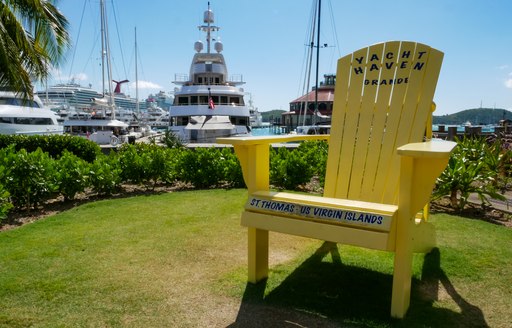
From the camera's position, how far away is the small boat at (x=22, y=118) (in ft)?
72.4

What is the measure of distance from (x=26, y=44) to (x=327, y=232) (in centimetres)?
620

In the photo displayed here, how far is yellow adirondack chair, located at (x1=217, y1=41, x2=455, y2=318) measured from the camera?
2025mm

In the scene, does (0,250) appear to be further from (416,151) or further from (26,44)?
(26,44)

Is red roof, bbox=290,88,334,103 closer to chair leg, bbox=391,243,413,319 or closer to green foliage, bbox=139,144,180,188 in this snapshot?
green foliage, bbox=139,144,180,188

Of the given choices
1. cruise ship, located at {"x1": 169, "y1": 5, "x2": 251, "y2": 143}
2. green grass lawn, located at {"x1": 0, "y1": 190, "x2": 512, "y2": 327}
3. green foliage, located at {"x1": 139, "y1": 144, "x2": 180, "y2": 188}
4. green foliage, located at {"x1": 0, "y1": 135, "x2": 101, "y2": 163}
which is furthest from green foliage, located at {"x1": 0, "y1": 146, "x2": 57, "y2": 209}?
cruise ship, located at {"x1": 169, "y1": 5, "x2": 251, "y2": 143}

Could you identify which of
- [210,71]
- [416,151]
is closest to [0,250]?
[416,151]

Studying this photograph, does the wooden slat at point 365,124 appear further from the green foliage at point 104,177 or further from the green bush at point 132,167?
the green bush at point 132,167

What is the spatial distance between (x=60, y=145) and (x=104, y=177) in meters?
3.88

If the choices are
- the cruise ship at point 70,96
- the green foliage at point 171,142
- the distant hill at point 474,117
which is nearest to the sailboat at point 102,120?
the green foliage at point 171,142

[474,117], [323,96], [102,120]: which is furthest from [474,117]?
[102,120]

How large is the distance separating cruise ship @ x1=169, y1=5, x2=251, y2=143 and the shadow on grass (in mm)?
16197

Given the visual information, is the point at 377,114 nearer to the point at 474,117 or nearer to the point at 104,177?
the point at 104,177

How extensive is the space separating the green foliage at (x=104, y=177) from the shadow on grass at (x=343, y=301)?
3.80 meters

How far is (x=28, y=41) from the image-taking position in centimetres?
602
